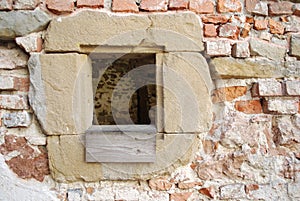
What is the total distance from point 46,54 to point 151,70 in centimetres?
265

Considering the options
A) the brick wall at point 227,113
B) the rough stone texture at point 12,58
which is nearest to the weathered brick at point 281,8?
the brick wall at point 227,113

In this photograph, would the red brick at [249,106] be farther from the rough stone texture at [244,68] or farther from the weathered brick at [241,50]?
the weathered brick at [241,50]

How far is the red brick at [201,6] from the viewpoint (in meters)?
1.83

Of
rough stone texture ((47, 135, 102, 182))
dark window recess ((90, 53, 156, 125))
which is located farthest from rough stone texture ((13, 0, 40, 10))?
dark window recess ((90, 53, 156, 125))

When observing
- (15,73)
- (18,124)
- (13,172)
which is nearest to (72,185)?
(13,172)

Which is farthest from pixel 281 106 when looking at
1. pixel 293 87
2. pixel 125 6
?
pixel 125 6

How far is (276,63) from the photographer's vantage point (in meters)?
1.87

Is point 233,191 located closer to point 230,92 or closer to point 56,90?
point 230,92

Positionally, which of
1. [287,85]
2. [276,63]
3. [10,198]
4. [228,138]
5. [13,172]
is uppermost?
[276,63]

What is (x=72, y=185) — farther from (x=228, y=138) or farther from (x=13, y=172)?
(x=228, y=138)

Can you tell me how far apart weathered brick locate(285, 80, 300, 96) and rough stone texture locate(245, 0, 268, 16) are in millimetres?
457

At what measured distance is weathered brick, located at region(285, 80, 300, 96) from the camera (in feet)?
6.09

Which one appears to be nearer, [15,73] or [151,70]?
[15,73]

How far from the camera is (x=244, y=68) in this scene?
6.07ft
